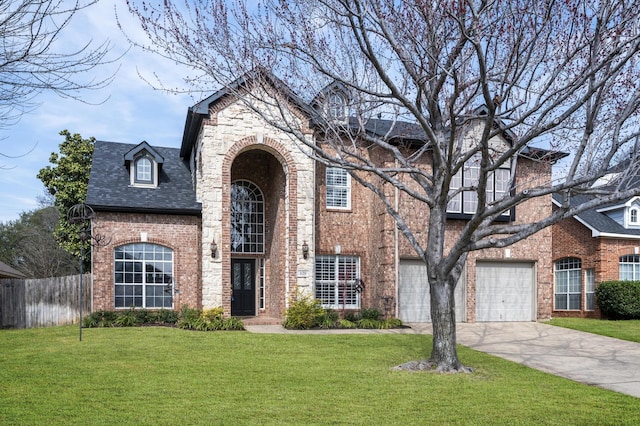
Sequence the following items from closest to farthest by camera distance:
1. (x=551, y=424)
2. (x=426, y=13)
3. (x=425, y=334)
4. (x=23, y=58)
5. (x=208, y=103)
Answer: (x=23, y=58) → (x=551, y=424) → (x=426, y=13) → (x=425, y=334) → (x=208, y=103)

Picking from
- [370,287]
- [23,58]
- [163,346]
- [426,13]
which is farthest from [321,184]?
[23,58]

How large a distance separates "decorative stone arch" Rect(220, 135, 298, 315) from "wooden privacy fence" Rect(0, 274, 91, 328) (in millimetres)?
4492

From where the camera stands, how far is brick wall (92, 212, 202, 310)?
1809 centimetres

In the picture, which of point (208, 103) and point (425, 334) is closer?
point (425, 334)

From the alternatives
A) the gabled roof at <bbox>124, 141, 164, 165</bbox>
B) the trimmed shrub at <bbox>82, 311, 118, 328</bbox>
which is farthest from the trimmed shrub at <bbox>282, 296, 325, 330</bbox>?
the gabled roof at <bbox>124, 141, 164, 165</bbox>

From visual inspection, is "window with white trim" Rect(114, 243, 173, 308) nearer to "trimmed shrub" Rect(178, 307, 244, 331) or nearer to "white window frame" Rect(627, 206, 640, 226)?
"trimmed shrub" Rect(178, 307, 244, 331)

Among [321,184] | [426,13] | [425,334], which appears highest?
[426,13]

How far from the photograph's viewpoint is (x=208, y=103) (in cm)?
1797

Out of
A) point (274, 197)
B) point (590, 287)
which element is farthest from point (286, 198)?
point (590, 287)

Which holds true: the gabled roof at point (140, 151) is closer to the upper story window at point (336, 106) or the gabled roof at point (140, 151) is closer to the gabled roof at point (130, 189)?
the gabled roof at point (130, 189)

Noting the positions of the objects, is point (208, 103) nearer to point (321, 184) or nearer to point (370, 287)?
point (321, 184)

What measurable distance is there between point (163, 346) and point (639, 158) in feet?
34.2

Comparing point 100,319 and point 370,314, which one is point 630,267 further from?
point 100,319

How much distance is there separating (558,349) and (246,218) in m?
10.9
